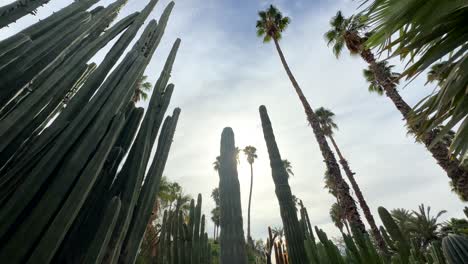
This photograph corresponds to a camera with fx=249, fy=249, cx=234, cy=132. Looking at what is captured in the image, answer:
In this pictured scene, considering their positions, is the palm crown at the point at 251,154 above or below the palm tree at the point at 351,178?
above

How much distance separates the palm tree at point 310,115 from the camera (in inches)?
311

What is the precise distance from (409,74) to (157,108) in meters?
2.71

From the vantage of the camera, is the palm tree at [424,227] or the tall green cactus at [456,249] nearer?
the tall green cactus at [456,249]

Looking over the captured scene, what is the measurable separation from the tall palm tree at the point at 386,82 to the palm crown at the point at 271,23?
8.71 ft

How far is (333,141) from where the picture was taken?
21.2 meters

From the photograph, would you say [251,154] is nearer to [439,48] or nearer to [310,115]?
[310,115]

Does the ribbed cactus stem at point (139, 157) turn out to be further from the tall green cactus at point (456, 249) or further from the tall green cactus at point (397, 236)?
the tall green cactus at point (397, 236)

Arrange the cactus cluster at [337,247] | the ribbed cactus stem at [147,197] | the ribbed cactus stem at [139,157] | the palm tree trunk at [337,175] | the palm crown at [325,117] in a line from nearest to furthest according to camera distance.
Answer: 1. the ribbed cactus stem at [139,157]
2. the ribbed cactus stem at [147,197]
3. the cactus cluster at [337,247]
4. the palm tree trunk at [337,175]
5. the palm crown at [325,117]

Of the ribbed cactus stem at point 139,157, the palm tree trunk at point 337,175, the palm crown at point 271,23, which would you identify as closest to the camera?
the ribbed cactus stem at point 139,157

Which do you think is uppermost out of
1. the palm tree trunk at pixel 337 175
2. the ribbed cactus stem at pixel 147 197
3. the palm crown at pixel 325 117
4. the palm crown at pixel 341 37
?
the palm crown at pixel 325 117

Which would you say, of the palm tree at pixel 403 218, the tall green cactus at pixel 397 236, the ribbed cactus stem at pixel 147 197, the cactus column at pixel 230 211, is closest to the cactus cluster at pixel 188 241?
the cactus column at pixel 230 211

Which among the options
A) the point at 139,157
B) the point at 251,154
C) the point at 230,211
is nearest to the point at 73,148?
the point at 139,157

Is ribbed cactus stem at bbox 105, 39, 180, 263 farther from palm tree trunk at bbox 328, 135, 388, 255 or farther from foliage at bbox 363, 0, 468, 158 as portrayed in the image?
palm tree trunk at bbox 328, 135, 388, 255

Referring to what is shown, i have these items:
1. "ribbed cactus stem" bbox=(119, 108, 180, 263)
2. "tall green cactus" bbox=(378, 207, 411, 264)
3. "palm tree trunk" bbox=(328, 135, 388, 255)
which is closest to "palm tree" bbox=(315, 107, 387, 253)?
"palm tree trunk" bbox=(328, 135, 388, 255)
